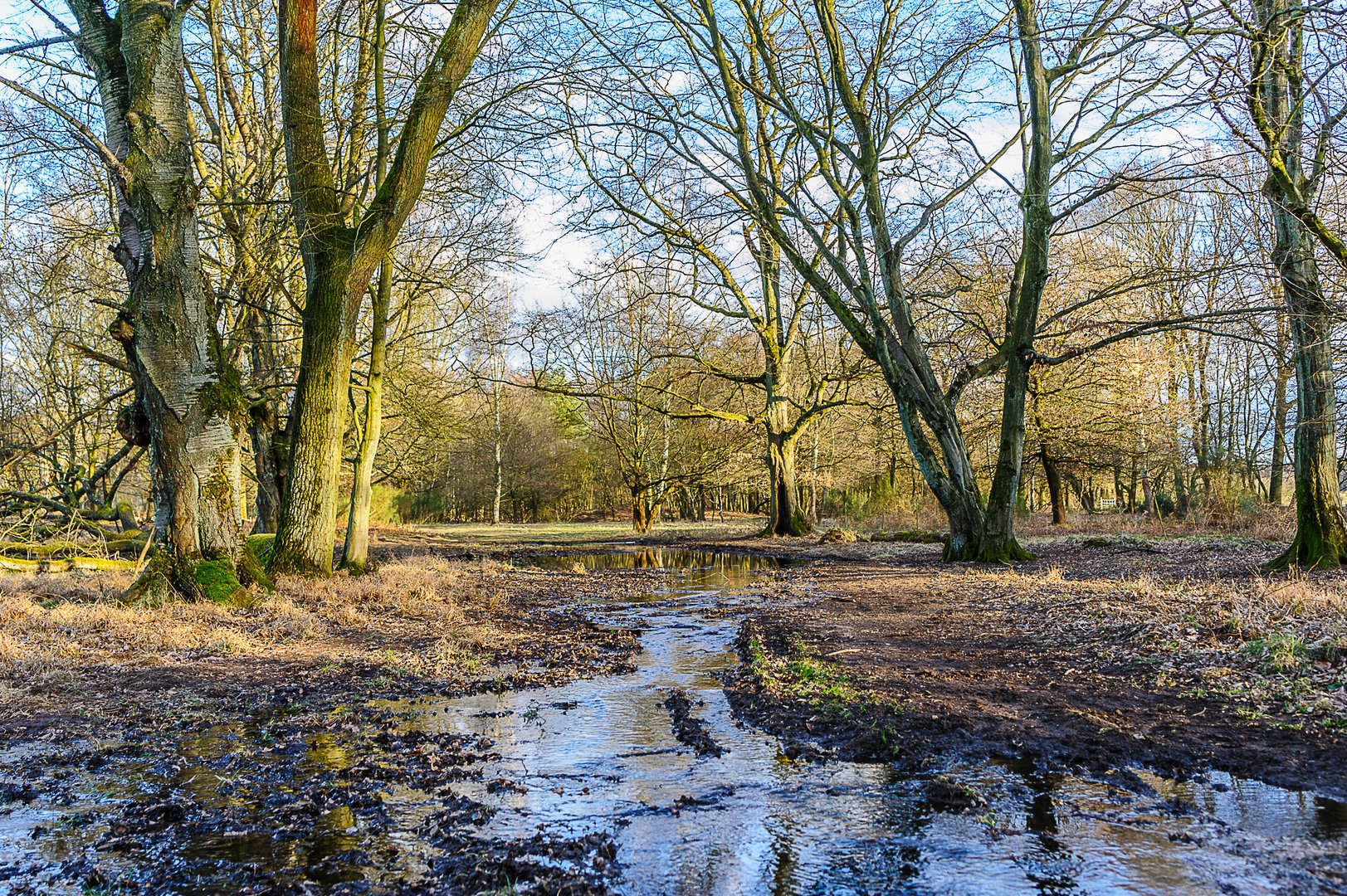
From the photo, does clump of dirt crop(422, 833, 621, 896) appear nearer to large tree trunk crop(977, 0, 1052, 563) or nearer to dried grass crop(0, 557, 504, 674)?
dried grass crop(0, 557, 504, 674)

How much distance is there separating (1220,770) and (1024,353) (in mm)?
A: 11370

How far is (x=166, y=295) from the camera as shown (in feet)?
31.5

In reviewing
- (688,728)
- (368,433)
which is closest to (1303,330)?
(688,728)

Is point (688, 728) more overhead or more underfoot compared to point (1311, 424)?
more underfoot

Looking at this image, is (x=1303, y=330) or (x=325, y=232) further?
(x=325, y=232)

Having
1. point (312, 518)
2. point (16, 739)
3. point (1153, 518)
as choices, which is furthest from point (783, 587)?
point (1153, 518)

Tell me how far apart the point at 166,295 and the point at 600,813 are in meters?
8.45

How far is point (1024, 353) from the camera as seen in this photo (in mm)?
14914

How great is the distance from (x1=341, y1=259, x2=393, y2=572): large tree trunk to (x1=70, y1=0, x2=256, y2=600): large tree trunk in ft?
13.2

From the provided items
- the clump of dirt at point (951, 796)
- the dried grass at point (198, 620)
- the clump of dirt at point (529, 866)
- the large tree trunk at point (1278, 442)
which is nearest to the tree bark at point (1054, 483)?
the large tree trunk at point (1278, 442)

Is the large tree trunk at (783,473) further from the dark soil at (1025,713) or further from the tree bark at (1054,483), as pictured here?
the dark soil at (1025,713)

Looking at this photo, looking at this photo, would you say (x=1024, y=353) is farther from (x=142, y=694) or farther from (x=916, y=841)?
(x=142, y=694)

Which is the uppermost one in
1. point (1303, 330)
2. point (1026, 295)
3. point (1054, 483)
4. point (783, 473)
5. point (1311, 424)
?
point (1026, 295)

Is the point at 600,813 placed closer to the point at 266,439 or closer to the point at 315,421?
the point at 315,421
